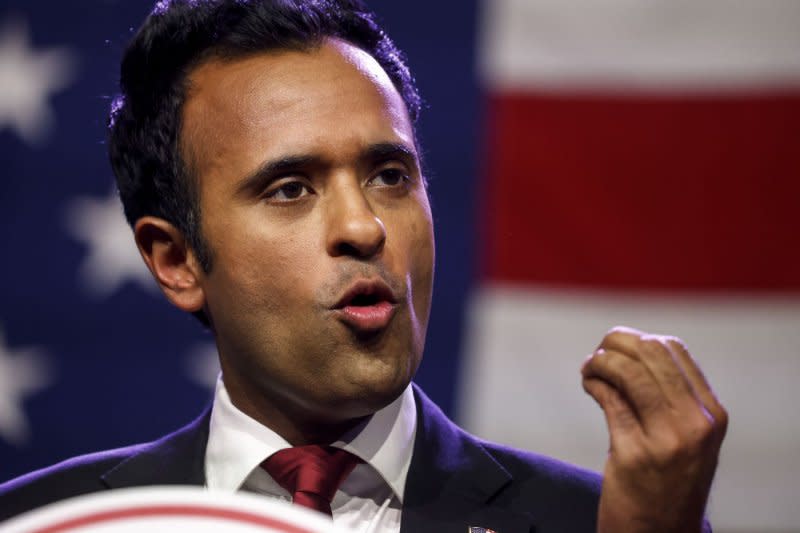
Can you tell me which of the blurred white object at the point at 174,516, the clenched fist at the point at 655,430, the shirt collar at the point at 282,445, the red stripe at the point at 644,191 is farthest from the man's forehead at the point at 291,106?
the red stripe at the point at 644,191

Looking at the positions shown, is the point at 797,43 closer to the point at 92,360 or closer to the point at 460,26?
the point at 460,26

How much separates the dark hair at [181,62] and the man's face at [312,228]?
38mm

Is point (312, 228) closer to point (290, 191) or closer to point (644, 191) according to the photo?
point (290, 191)

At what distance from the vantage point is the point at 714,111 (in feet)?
9.74

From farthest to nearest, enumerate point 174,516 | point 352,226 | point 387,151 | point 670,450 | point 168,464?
point 168,464 < point 387,151 < point 352,226 < point 670,450 < point 174,516

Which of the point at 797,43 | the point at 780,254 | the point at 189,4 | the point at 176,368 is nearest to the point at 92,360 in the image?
the point at 176,368

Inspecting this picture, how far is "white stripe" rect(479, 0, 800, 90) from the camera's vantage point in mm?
2938

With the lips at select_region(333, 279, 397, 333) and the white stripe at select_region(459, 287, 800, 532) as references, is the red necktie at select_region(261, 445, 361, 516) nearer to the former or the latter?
the lips at select_region(333, 279, 397, 333)

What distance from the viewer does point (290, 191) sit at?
58.5 inches

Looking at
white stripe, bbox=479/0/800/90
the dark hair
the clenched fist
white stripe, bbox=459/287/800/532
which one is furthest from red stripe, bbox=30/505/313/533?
white stripe, bbox=479/0/800/90

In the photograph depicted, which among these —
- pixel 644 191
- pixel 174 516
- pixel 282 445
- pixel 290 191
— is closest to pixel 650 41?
pixel 644 191

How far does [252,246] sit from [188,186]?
0.69ft

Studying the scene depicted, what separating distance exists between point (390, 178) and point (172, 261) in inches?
16.2

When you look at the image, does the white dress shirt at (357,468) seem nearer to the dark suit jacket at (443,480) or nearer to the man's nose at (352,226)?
the dark suit jacket at (443,480)
